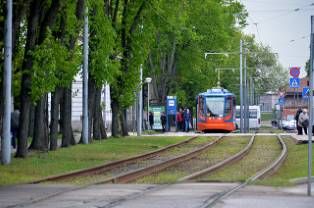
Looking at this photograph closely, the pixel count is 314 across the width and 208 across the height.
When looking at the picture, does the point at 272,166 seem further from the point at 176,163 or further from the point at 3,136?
the point at 3,136

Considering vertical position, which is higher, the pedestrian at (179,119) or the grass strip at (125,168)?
the pedestrian at (179,119)

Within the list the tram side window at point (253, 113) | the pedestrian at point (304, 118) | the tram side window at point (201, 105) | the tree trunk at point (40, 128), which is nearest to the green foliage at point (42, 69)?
the tree trunk at point (40, 128)

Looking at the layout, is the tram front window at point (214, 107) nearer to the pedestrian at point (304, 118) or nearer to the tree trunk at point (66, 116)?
the pedestrian at point (304, 118)

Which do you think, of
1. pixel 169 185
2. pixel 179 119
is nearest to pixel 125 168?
pixel 169 185

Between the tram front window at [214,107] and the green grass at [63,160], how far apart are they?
2379 centimetres

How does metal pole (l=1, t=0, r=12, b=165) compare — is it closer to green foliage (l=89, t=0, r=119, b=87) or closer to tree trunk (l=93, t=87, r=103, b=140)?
green foliage (l=89, t=0, r=119, b=87)

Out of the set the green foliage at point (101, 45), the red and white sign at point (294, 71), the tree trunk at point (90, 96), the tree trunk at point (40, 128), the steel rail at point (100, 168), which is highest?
the green foliage at point (101, 45)

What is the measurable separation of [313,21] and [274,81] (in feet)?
597

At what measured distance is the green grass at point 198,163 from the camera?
22.9 metres

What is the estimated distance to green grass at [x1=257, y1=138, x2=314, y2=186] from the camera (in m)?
21.4

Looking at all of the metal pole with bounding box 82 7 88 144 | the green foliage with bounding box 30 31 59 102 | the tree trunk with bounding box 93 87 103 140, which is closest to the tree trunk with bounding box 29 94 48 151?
the green foliage with bounding box 30 31 59 102

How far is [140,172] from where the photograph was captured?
81.8 ft

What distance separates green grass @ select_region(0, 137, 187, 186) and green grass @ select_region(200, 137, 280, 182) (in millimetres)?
3822

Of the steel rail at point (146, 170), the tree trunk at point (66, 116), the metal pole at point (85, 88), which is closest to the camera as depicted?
the steel rail at point (146, 170)
